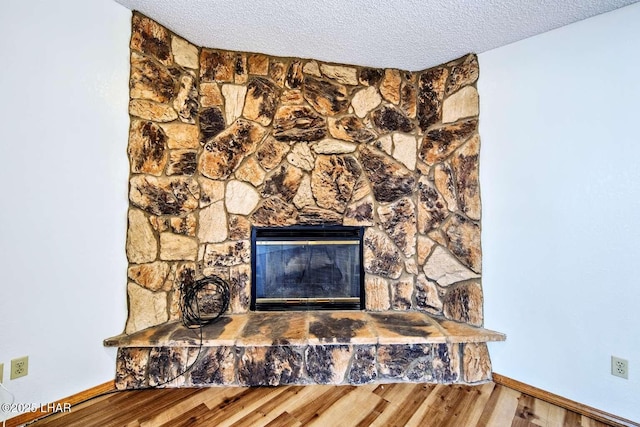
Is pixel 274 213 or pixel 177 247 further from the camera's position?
pixel 274 213

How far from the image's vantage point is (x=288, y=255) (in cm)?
210

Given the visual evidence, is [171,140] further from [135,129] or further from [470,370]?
[470,370]

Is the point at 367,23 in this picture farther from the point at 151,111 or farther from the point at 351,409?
the point at 351,409

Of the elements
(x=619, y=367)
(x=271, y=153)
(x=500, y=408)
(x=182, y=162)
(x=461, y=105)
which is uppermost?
(x=461, y=105)

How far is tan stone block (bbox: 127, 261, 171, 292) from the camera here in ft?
5.45

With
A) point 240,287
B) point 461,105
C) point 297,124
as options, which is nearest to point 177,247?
point 240,287

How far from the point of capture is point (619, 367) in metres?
1.38

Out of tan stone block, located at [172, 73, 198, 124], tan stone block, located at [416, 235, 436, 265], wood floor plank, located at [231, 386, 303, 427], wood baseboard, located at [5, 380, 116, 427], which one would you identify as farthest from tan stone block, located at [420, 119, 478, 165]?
wood baseboard, located at [5, 380, 116, 427]

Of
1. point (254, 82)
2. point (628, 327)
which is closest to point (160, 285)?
point (254, 82)

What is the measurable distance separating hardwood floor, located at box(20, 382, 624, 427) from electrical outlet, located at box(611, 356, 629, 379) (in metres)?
0.30

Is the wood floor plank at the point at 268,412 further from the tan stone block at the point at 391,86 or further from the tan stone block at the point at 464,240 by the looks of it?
the tan stone block at the point at 391,86

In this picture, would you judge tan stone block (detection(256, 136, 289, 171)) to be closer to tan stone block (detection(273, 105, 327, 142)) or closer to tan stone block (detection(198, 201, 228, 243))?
tan stone block (detection(273, 105, 327, 142))

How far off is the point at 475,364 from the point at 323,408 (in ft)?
3.45

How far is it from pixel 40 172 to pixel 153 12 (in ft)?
3.83
